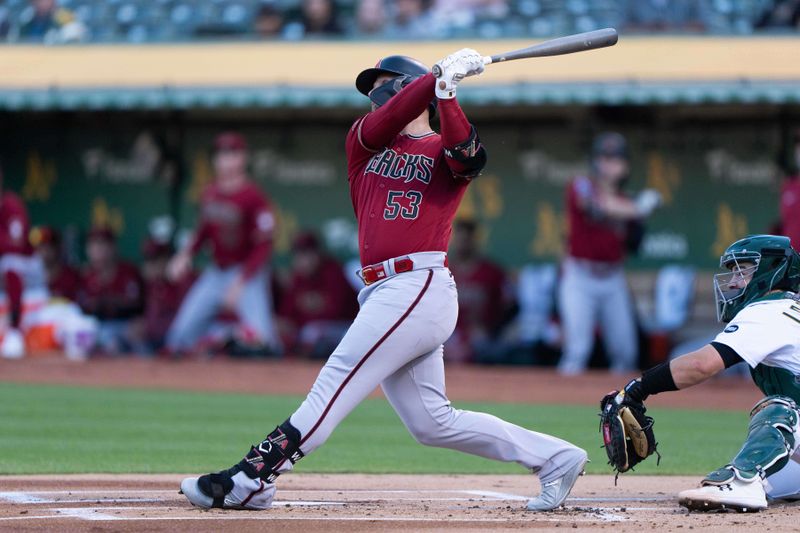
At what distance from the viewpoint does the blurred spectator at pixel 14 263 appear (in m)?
12.0

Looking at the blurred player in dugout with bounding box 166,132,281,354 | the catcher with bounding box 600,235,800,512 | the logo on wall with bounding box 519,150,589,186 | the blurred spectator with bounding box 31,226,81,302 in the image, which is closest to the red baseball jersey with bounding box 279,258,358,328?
the blurred player in dugout with bounding box 166,132,281,354

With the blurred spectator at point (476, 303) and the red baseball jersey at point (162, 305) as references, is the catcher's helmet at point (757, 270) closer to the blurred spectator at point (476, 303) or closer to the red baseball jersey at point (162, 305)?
the blurred spectator at point (476, 303)

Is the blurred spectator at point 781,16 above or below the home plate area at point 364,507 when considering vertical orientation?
below

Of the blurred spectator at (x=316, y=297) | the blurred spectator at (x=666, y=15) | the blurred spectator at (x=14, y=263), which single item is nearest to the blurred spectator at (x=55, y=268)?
the blurred spectator at (x=14, y=263)

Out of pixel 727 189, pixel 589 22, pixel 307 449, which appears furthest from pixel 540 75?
pixel 307 449

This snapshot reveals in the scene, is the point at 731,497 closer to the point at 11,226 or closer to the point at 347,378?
the point at 347,378

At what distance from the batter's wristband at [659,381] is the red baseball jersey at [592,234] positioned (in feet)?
22.5

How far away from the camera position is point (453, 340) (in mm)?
12734

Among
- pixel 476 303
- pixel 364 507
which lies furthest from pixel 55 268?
pixel 364 507

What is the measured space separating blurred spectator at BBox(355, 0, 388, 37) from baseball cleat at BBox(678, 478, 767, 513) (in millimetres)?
9419

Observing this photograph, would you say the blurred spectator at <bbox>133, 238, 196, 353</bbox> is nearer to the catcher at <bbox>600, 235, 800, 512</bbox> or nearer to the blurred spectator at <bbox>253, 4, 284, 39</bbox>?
the blurred spectator at <bbox>253, 4, 284, 39</bbox>

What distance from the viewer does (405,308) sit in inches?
176

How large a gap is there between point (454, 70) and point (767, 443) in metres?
1.73

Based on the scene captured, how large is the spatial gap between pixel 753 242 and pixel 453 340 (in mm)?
8008
